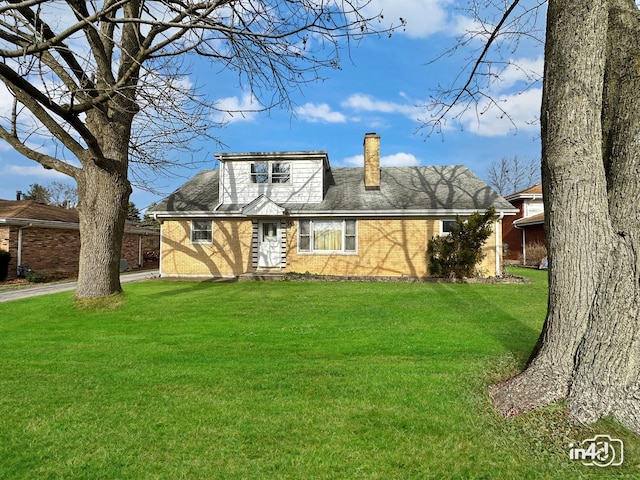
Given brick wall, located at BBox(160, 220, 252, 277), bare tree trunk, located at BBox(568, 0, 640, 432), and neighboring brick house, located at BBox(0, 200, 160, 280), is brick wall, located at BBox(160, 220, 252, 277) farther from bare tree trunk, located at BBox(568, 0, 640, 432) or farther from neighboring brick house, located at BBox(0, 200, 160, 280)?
bare tree trunk, located at BBox(568, 0, 640, 432)

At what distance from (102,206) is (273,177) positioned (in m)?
8.92

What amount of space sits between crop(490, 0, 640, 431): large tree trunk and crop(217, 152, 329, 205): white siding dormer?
13.5m

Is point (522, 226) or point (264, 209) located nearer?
point (264, 209)

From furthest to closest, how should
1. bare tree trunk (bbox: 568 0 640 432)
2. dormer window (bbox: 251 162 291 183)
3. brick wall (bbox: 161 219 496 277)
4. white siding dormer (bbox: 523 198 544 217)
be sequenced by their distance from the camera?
white siding dormer (bbox: 523 198 544 217) < dormer window (bbox: 251 162 291 183) < brick wall (bbox: 161 219 496 277) < bare tree trunk (bbox: 568 0 640 432)

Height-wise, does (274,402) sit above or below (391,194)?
below

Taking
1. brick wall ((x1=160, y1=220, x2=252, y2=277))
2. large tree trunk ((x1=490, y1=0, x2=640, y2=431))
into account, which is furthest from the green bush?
large tree trunk ((x1=490, y1=0, x2=640, y2=431))

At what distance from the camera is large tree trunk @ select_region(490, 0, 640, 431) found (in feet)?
10.1

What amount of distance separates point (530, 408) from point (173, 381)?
12.3 ft

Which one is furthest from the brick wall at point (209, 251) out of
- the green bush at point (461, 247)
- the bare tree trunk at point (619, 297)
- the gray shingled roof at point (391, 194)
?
the bare tree trunk at point (619, 297)

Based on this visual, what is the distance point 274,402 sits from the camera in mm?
3762

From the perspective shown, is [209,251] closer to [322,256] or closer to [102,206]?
[322,256]

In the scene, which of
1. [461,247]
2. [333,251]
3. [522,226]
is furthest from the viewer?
[522,226]

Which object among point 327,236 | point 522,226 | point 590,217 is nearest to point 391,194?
point 327,236

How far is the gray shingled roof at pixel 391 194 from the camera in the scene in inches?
619
